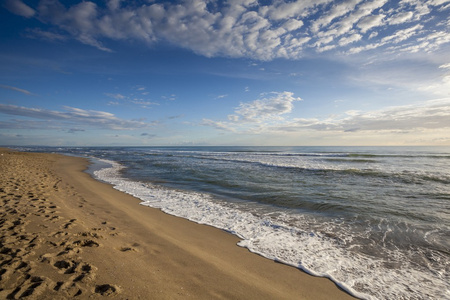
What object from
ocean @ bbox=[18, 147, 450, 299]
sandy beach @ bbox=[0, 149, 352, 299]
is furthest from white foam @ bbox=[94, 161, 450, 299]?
sandy beach @ bbox=[0, 149, 352, 299]

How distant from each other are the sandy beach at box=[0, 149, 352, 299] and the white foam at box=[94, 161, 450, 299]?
0.38m

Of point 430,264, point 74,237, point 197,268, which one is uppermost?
point 74,237

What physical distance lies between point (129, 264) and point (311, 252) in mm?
3946

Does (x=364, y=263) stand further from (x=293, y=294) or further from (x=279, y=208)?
(x=279, y=208)

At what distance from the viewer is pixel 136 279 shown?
3350mm

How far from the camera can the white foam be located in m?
3.69

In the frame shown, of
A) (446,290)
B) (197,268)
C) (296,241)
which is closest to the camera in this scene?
(446,290)

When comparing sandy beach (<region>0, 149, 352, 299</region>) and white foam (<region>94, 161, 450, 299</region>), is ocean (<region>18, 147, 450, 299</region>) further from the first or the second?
sandy beach (<region>0, 149, 352, 299</region>)

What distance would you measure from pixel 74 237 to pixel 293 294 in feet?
15.1

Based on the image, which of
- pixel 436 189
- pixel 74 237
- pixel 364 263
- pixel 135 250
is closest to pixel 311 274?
pixel 364 263

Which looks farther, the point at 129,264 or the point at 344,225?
the point at 344,225

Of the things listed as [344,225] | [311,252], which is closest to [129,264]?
[311,252]

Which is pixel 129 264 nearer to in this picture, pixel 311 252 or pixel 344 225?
pixel 311 252

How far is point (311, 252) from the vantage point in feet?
16.0
